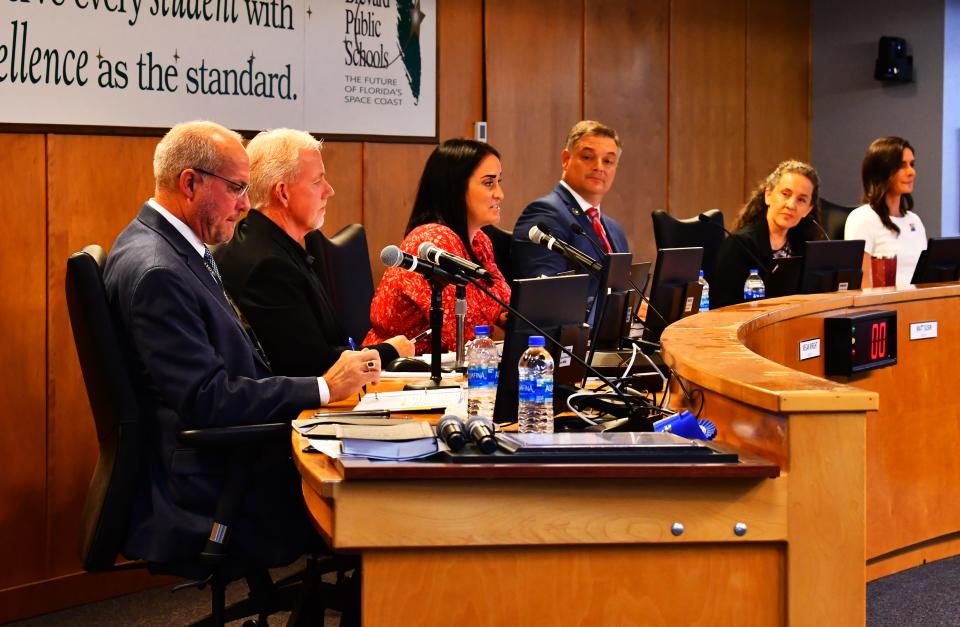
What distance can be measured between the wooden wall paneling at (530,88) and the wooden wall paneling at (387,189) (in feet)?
1.99

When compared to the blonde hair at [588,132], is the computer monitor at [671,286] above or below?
below

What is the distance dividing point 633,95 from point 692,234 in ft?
4.02

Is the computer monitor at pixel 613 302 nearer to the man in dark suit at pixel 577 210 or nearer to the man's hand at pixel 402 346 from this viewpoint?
the man's hand at pixel 402 346

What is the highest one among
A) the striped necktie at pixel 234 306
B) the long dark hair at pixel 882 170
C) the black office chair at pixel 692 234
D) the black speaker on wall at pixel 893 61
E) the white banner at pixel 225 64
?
the black speaker on wall at pixel 893 61

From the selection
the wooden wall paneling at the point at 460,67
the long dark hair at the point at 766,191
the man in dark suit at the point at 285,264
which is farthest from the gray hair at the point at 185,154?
the long dark hair at the point at 766,191

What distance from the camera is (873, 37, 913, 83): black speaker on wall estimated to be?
20.9 ft

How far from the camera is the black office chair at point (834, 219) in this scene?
18.5ft

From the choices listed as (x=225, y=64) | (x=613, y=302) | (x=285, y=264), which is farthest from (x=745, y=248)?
(x=285, y=264)

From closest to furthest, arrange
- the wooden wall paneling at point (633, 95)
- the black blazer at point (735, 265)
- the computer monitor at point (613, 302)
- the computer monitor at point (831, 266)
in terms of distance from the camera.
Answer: the computer monitor at point (613, 302)
the computer monitor at point (831, 266)
the black blazer at point (735, 265)
the wooden wall paneling at point (633, 95)

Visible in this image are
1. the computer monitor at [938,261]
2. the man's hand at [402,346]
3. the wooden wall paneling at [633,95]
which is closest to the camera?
the man's hand at [402,346]

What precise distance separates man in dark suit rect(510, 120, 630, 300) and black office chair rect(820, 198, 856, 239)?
176 cm

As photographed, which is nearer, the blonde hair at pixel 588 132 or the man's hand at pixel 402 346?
the man's hand at pixel 402 346

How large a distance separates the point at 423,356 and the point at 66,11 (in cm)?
163

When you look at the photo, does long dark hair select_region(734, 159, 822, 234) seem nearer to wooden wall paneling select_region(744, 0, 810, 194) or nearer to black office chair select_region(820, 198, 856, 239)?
black office chair select_region(820, 198, 856, 239)
